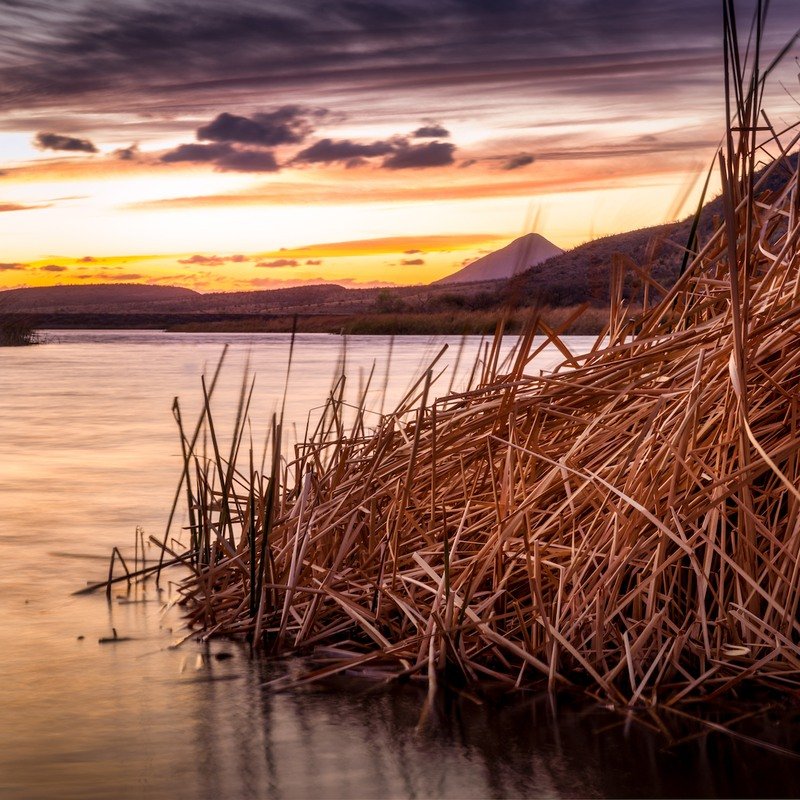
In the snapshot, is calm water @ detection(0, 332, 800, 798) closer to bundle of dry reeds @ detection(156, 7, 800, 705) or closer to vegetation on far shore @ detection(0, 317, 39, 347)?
bundle of dry reeds @ detection(156, 7, 800, 705)

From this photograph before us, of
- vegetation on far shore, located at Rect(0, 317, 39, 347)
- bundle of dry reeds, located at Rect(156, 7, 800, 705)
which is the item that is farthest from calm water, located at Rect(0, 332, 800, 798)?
vegetation on far shore, located at Rect(0, 317, 39, 347)

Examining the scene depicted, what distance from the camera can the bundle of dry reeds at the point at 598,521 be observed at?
2666 millimetres

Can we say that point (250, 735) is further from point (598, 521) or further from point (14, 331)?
point (14, 331)

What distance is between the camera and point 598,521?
9.70ft

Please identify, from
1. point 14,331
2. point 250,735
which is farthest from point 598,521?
point 14,331

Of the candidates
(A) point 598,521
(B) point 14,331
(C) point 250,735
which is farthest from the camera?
(B) point 14,331

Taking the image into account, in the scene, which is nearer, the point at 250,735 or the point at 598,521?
the point at 250,735

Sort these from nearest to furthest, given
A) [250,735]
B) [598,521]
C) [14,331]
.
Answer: [250,735] < [598,521] < [14,331]

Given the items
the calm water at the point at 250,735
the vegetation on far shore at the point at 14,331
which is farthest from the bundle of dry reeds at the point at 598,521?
the vegetation on far shore at the point at 14,331

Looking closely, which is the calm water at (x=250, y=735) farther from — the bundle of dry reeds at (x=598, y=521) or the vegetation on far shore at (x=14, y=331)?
the vegetation on far shore at (x=14, y=331)

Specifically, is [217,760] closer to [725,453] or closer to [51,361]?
[725,453]

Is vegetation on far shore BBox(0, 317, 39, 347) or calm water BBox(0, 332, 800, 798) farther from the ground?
vegetation on far shore BBox(0, 317, 39, 347)

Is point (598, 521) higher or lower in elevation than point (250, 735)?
higher

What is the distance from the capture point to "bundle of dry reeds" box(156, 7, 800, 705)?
2666mm
